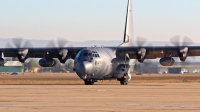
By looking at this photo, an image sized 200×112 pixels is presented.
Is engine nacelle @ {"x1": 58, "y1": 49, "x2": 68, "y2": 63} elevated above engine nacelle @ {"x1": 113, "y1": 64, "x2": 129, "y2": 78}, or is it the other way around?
engine nacelle @ {"x1": 58, "y1": 49, "x2": 68, "y2": 63}

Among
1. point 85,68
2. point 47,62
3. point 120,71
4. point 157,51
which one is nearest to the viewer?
point 85,68

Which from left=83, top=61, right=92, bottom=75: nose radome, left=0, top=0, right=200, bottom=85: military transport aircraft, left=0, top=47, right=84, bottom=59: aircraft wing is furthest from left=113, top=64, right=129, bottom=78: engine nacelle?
left=83, top=61, right=92, bottom=75: nose radome

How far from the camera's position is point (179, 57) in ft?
172

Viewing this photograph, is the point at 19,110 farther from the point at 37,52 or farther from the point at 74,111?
the point at 37,52

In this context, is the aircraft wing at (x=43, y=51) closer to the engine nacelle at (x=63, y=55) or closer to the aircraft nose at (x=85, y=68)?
the engine nacelle at (x=63, y=55)

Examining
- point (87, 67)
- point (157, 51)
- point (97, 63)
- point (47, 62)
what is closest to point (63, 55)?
point (47, 62)

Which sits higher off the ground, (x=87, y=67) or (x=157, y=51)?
(x=157, y=51)

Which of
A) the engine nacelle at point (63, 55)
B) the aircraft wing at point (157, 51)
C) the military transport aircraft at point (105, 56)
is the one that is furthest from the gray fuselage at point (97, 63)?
the engine nacelle at point (63, 55)

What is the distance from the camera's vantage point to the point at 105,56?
5009 cm

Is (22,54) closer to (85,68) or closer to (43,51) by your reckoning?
(43,51)

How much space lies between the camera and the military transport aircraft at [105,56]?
47.8 meters

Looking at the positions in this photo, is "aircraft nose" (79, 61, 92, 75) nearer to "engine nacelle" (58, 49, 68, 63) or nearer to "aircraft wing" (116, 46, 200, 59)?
"aircraft wing" (116, 46, 200, 59)

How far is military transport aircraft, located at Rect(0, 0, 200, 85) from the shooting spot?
157ft

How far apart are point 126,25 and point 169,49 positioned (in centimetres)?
896
